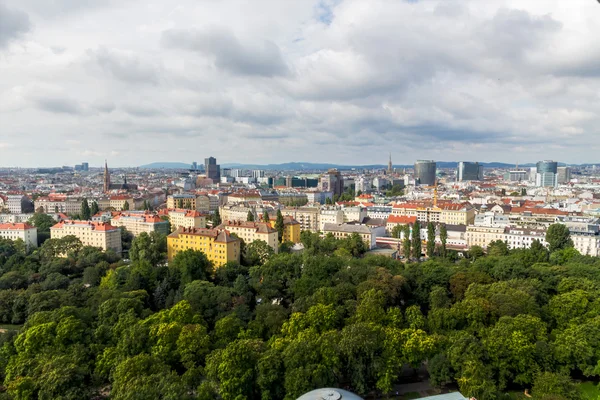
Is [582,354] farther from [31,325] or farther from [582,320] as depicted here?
[31,325]

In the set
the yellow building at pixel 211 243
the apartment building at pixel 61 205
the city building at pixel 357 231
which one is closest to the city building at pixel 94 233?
the yellow building at pixel 211 243

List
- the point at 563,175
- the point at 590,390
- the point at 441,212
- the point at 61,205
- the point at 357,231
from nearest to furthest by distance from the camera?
1. the point at 590,390
2. the point at 357,231
3. the point at 441,212
4. the point at 61,205
5. the point at 563,175

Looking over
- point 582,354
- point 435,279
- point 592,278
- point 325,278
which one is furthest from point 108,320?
point 592,278

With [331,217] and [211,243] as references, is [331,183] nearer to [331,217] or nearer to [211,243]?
[331,217]

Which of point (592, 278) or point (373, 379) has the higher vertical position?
point (592, 278)

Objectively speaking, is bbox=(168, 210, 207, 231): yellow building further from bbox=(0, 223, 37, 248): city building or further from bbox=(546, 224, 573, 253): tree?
bbox=(546, 224, 573, 253): tree

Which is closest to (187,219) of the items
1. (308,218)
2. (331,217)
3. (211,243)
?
(308,218)
